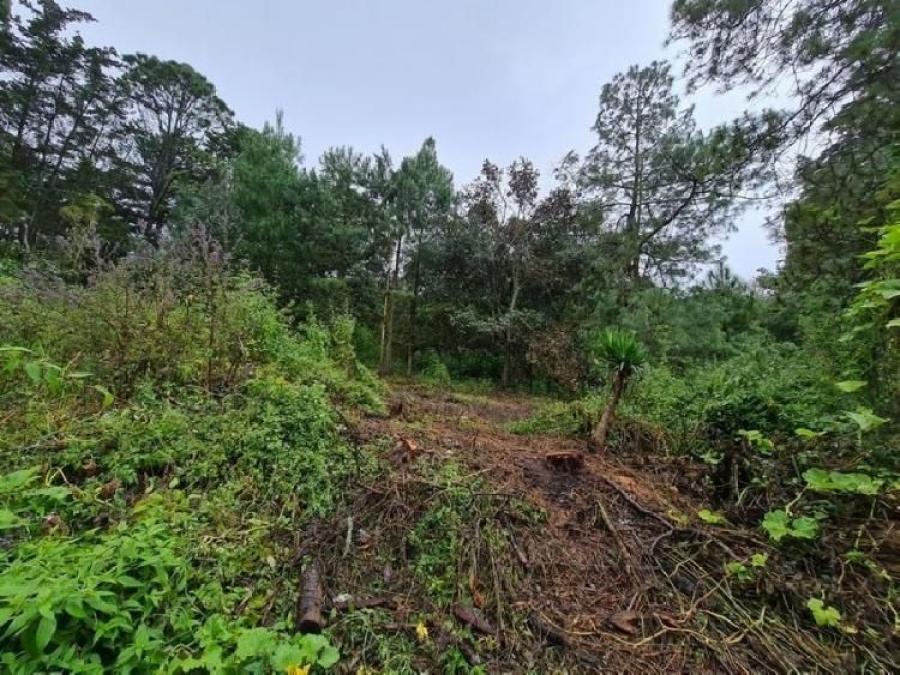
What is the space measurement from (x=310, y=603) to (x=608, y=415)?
8.69 ft

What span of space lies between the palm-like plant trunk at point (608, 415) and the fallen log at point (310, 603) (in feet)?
7.85

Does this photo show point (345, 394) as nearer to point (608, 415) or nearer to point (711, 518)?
point (608, 415)

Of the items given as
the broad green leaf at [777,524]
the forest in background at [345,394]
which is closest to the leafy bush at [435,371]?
the forest in background at [345,394]

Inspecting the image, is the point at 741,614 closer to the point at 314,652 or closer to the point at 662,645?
the point at 662,645

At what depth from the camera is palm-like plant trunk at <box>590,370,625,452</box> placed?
10.3ft

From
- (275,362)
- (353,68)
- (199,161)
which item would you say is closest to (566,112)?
(353,68)

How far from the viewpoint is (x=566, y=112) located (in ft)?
32.0

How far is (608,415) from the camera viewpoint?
3209mm

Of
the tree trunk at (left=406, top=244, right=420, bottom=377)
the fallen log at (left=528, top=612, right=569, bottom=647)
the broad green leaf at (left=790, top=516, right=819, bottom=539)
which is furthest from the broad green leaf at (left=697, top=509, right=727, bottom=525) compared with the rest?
the tree trunk at (left=406, top=244, right=420, bottom=377)

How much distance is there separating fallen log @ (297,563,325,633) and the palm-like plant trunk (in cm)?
239

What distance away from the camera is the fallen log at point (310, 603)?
1.30 metres

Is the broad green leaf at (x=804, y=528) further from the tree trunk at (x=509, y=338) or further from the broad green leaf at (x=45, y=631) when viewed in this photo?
the tree trunk at (x=509, y=338)

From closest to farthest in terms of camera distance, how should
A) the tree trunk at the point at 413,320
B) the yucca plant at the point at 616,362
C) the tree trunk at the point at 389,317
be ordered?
the yucca plant at the point at 616,362 < the tree trunk at the point at 389,317 < the tree trunk at the point at 413,320

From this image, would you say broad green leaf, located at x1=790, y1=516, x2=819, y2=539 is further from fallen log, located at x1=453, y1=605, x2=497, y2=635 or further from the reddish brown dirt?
fallen log, located at x1=453, y1=605, x2=497, y2=635
